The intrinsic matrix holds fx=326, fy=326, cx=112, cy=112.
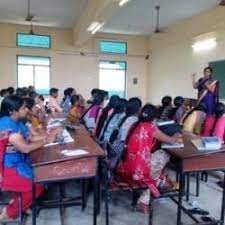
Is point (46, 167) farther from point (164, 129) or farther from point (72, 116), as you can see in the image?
point (72, 116)

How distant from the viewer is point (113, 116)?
3650 mm

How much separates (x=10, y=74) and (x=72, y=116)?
6107 mm

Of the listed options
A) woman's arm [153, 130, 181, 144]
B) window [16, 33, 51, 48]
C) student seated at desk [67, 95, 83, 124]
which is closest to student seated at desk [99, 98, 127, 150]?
woman's arm [153, 130, 181, 144]

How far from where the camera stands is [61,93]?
11.4 metres

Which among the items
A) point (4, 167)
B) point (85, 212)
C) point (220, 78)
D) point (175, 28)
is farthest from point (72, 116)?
point (175, 28)

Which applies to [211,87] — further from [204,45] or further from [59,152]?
[59,152]

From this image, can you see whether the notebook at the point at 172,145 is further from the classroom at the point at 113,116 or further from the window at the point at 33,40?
the window at the point at 33,40

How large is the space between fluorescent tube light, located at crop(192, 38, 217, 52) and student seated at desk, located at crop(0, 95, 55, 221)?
6.36 metres

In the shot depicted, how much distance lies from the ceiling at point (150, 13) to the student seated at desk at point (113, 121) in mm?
4677

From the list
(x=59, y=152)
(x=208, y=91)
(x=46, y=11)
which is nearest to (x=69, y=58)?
(x=46, y=11)

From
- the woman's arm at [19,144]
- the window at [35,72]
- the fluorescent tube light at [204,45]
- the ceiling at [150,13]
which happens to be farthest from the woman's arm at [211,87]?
the window at [35,72]

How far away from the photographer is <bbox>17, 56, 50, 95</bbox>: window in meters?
11.1

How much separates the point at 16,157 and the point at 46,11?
7.02m

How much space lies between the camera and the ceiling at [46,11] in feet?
26.1
